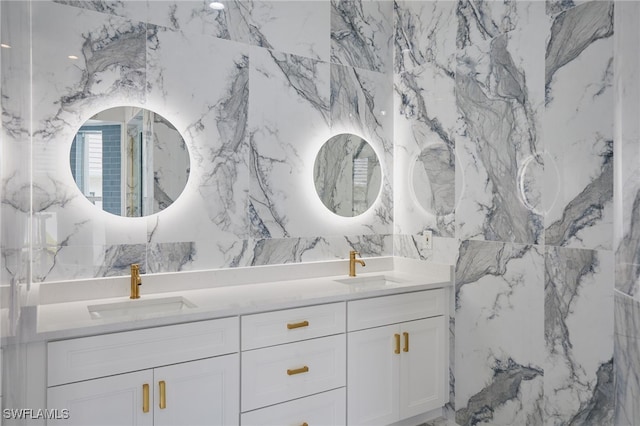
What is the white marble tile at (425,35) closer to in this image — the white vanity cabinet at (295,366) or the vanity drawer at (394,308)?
the vanity drawer at (394,308)

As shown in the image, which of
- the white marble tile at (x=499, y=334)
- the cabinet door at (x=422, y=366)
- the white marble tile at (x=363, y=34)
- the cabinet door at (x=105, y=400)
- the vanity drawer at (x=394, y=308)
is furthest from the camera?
the white marble tile at (x=363, y=34)

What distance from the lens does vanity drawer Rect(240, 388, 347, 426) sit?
199cm

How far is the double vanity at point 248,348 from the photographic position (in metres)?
1.64

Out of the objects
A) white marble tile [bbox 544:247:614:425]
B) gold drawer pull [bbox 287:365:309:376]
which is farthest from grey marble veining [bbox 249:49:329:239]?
white marble tile [bbox 544:247:614:425]

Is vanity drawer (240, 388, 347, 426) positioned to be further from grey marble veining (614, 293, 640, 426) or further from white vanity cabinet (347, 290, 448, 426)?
grey marble veining (614, 293, 640, 426)

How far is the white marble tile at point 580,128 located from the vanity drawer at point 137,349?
5.31 feet

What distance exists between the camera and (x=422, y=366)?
2.54 metres

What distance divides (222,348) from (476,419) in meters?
1.57

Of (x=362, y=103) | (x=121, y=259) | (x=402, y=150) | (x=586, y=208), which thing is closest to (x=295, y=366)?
(x=121, y=259)

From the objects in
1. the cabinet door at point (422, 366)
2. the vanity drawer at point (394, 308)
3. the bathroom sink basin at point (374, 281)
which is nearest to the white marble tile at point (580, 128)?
the vanity drawer at point (394, 308)

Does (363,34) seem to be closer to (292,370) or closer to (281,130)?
(281,130)

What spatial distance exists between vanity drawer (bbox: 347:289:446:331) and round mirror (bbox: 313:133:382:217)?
0.71 metres

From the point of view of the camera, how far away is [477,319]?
97.5 inches

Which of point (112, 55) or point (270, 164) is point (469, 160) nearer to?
point (270, 164)
